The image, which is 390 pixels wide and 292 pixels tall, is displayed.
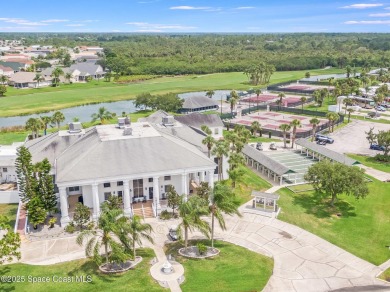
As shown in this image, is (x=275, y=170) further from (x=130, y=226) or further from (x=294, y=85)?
(x=294, y=85)

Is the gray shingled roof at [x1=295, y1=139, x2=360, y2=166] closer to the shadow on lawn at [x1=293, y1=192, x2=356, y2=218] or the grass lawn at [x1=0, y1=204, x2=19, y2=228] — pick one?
the shadow on lawn at [x1=293, y1=192, x2=356, y2=218]

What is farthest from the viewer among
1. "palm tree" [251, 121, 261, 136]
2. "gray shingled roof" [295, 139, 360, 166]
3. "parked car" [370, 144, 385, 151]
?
"palm tree" [251, 121, 261, 136]

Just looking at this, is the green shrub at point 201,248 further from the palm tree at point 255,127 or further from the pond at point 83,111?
the pond at point 83,111

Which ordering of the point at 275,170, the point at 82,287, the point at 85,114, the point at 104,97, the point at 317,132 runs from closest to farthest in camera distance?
1. the point at 82,287
2. the point at 275,170
3. the point at 317,132
4. the point at 85,114
5. the point at 104,97

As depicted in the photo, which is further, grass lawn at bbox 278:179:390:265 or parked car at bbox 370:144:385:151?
parked car at bbox 370:144:385:151

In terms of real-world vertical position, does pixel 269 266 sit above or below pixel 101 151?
below

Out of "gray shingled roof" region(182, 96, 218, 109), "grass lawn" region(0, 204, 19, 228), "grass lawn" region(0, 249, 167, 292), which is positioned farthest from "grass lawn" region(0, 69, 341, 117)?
"grass lawn" region(0, 249, 167, 292)

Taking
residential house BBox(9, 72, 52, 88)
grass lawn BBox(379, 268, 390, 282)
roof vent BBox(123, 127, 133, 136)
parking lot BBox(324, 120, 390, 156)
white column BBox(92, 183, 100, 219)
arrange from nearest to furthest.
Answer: grass lawn BBox(379, 268, 390, 282), white column BBox(92, 183, 100, 219), roof vent BBox(123, 127, 133, 136), parking lot BBox(324, 120, 390, 156), residential house BBox(9, 72, 52, 88)

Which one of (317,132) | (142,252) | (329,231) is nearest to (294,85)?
(317,132)
